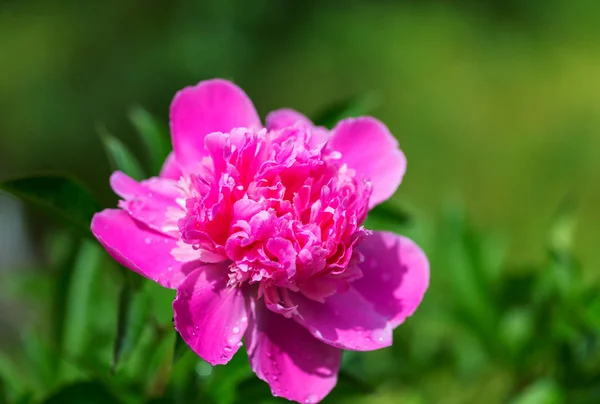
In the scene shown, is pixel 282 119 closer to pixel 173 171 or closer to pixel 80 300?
pixel 173 171

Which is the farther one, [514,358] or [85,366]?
[514,358]

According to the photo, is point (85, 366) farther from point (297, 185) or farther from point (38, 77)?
Answer: point (38, 77)

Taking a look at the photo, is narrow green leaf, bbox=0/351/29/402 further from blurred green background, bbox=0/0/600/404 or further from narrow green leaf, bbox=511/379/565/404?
narrow green leaf, bbox=511/379/565/404

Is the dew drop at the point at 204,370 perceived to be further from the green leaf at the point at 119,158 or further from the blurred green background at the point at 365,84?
the blurred green background at the point at 365,84

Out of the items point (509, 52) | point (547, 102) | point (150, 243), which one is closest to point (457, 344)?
point (150, 243)

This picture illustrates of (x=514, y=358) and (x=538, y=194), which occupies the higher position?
(x=514, y=358)

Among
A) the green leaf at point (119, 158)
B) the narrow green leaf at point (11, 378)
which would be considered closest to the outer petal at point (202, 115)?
the green leaf at point (119, 158)

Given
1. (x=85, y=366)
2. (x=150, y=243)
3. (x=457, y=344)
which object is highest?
(x=150, y=243)

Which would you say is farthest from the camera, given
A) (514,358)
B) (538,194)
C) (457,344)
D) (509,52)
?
(509,52)
